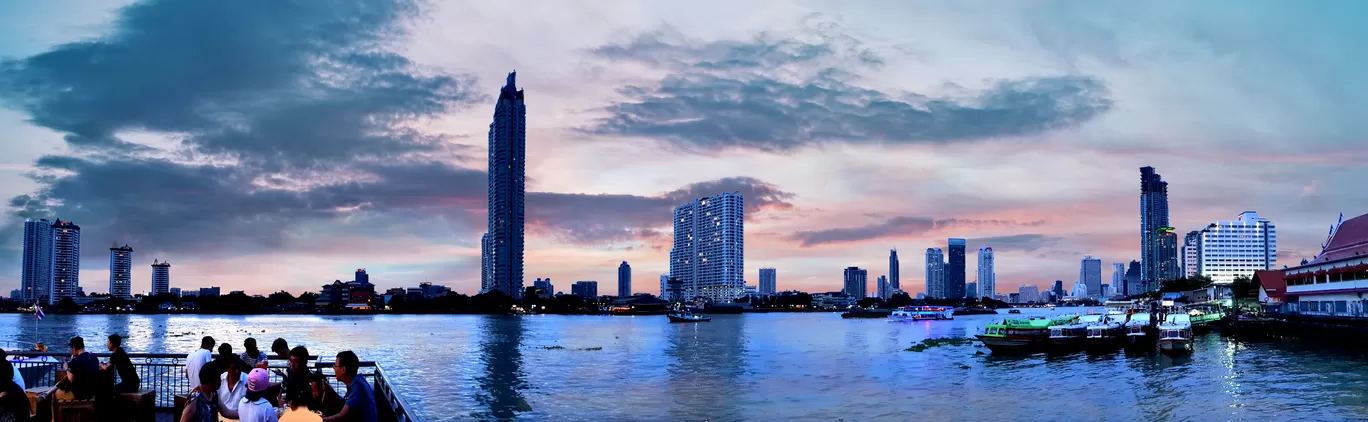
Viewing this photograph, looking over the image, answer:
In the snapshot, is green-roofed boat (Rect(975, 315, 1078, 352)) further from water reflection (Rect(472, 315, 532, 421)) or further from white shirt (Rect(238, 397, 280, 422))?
white shirt (Rect(238, 397, 280, 422))

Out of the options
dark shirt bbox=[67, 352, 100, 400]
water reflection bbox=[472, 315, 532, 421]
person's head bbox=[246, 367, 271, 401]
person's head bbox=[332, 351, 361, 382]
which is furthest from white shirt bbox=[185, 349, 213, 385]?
water reflection bbox=[472, 315, 532, 421]

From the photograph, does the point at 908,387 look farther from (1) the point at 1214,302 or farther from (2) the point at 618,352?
(1) the point at 1214,302

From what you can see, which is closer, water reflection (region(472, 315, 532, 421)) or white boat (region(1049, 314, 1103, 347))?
water reflection (region(472, 315, 532, 421))

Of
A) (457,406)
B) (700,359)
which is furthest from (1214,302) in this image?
(457,406)

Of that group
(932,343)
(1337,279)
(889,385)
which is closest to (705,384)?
(889,385)

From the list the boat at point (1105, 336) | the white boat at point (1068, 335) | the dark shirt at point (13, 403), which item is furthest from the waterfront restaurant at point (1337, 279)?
the dark shirt at point (13, 403)

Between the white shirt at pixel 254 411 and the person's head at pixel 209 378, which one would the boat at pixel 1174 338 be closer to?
the person's head at pixel 209 378
